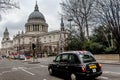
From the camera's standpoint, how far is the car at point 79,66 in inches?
482

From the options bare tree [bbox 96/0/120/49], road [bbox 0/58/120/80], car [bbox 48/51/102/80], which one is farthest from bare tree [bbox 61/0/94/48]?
car [bbox 48/51/102/80]

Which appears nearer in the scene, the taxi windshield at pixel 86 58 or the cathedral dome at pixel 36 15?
the taxi windshield at pixel 86 58

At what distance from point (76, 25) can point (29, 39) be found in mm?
102570

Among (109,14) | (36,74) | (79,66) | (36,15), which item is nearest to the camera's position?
(79,66)

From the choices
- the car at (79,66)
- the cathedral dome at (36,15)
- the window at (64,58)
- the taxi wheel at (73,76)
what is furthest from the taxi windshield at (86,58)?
the cathedral dome at (36,15)

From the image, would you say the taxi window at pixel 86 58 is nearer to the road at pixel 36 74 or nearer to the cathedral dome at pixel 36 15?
the road at pixel 36 74

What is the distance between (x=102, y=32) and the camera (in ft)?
169

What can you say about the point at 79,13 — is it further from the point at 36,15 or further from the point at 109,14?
the point at 36,15

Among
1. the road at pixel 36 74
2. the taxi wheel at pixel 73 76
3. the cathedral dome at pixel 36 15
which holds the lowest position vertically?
the road at pixel 36 74

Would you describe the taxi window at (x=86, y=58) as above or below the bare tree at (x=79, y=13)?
below

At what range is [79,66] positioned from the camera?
1239 centimetres

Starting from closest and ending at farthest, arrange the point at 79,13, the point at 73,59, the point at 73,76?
the point at 73,76, the point at 73,59, the point at 79,13

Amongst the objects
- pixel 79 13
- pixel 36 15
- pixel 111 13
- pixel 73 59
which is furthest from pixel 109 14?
pixel 36 15

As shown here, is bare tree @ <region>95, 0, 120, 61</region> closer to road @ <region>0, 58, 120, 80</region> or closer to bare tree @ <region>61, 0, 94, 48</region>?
bare tree @ <region>61, 0, 94, 48</region>
